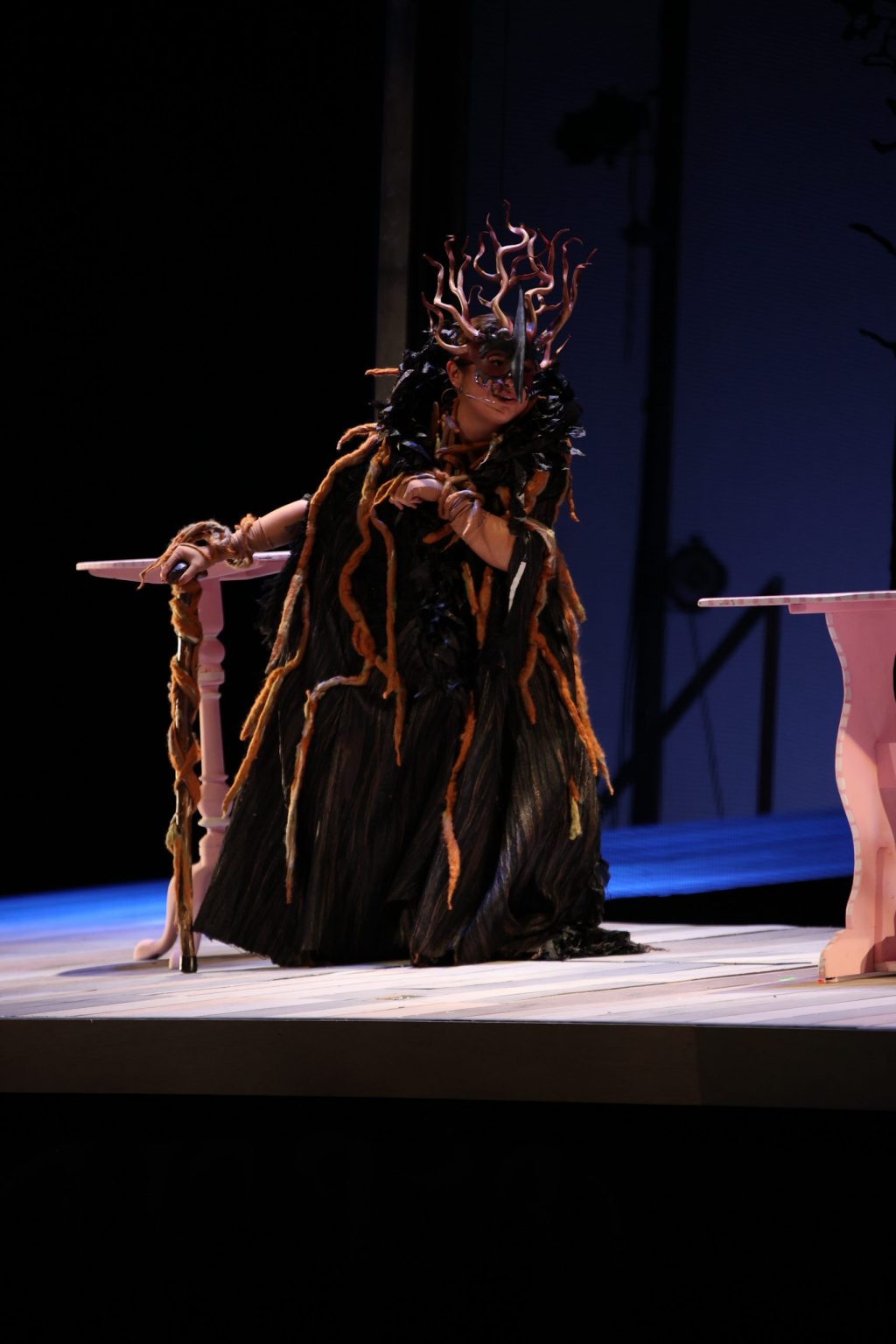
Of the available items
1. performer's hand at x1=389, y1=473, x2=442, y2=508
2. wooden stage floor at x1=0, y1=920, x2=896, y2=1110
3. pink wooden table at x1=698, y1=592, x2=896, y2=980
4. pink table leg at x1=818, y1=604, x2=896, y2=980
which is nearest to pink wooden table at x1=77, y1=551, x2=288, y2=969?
performer's hand at x1=389, y1=473, x2=442, y2=508

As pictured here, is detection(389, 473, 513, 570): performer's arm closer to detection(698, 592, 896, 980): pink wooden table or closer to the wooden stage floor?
detection(698, 592, 896, 980): pink wooden table

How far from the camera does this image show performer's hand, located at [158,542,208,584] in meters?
3.06

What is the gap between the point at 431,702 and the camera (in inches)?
126

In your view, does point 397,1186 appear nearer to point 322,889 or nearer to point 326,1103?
point 326,1103

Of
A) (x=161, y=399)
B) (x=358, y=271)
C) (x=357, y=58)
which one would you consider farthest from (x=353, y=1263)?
(x=357, y=58)

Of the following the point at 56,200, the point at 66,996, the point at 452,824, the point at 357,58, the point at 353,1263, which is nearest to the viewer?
the point at 353,1263

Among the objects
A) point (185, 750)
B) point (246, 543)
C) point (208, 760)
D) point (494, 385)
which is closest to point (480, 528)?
point (494, 385)

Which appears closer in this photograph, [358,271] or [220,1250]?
[220,1250]

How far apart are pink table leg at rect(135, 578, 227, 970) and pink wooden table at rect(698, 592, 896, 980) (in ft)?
3.24

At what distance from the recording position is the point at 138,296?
14.7ft

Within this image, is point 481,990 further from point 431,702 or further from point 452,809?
point 431,702

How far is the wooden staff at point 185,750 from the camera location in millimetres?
3037

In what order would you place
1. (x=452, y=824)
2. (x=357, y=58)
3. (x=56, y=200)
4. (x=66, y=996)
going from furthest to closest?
1. (x=357, y=58)
2. (x=56, y=200)
3. (x=452, y=824)
4. (x=66, y=996)

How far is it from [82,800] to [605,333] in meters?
1.79
